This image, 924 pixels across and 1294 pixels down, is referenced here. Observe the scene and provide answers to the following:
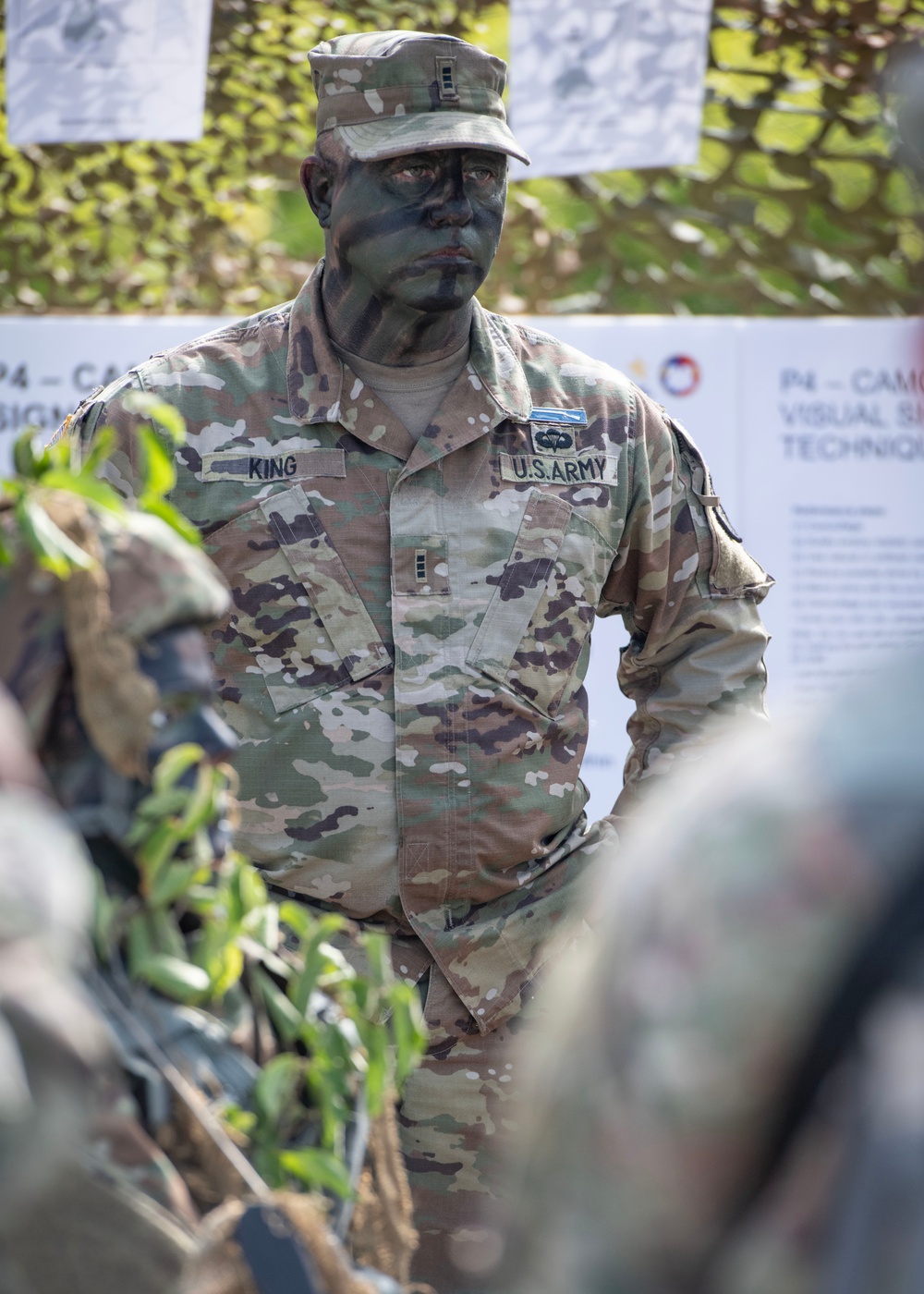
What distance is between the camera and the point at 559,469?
2709 mm

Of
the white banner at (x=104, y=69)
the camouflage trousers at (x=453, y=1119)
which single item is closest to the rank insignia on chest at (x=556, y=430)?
the camouflage trousers at (x=453, y=1119)

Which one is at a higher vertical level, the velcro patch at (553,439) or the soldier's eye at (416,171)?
the soldier's eye at (416,171)

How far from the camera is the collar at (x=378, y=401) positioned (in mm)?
2621

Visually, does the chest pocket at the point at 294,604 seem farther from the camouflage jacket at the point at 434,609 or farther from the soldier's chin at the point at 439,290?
the soldier's chin at the point at 439,290

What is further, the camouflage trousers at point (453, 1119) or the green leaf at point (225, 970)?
the camouflage trousers at point (453, 1119)

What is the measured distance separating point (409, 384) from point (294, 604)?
45 cm

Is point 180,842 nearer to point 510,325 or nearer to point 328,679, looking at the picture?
point 328,679

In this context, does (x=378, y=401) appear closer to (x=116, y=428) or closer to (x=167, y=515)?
(x=116, y=428)

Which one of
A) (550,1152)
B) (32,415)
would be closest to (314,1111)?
(550,1152)

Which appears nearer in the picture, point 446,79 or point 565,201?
point 446,79

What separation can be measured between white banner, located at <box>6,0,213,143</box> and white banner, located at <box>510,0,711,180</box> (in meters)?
0.90

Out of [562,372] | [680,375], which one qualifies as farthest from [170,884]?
[680,375]

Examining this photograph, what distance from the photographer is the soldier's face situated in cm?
258

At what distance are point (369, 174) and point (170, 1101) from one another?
1.81 meters
